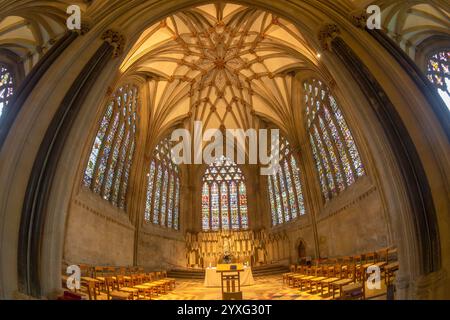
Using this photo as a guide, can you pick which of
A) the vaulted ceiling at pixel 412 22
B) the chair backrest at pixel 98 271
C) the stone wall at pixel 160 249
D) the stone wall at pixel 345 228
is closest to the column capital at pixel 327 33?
the vaulted ceiling at pixel 412 22

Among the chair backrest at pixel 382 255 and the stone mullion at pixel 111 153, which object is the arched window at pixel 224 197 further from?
the chair backrest at pixel 382 255

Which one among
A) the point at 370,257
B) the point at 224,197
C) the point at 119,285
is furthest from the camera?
the point at 224,197

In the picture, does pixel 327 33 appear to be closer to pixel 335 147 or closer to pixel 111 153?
pixel 335 147

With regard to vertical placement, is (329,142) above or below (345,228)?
above

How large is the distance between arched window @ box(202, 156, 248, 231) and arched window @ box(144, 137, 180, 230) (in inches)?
115

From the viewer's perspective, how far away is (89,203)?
51.1ft

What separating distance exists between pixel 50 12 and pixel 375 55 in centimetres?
1031

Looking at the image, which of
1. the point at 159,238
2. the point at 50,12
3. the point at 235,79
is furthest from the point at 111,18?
the point at 159,238

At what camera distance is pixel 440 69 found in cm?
1172

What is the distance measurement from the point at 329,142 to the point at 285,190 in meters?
7.01

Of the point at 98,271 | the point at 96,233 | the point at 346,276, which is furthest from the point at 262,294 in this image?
the point at 96,233

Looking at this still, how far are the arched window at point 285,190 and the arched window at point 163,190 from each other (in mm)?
8358

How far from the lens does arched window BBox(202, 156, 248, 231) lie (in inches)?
1101
